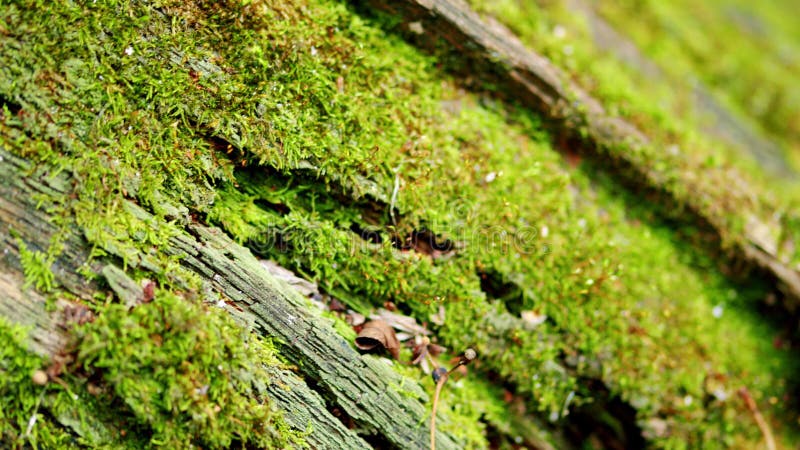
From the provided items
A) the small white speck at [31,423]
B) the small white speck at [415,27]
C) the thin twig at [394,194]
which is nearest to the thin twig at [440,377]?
the thin twig at [394,194]

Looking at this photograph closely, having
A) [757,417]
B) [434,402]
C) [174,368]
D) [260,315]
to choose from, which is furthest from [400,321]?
[757,417]

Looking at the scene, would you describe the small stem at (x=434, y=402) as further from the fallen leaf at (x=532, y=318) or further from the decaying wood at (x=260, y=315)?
the fallen leaf at (x=532, y=318)

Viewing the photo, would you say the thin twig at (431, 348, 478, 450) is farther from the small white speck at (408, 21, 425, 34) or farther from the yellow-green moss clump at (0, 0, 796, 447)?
the small white speck at (408, 21, 425, 34)

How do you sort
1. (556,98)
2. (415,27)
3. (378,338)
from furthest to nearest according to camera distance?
(556,98)
(415,27)
(378,338)

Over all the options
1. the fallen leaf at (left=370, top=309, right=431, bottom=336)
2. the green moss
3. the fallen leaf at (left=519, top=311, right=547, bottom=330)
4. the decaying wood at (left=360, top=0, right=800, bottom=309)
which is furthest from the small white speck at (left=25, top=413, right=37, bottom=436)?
the decaying wood at (left=360, top=0, right=800, bottom=309)

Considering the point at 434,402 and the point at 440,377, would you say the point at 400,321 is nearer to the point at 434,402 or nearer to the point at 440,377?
the point at 440,377
